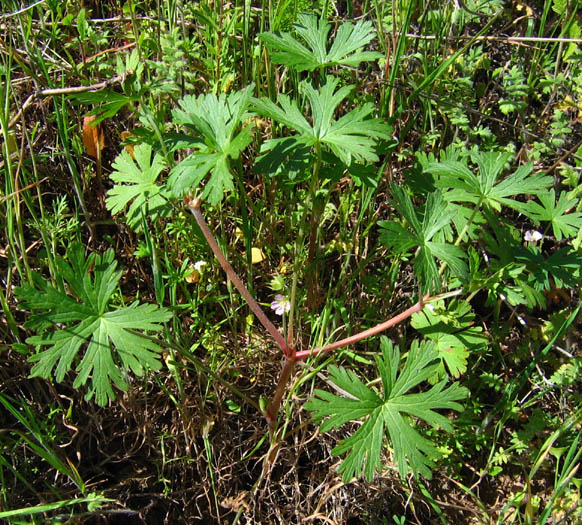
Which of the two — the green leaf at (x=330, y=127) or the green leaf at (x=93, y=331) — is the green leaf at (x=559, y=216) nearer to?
the green leaf at (x=330, y=127)

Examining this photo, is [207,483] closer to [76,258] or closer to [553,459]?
[76,258]

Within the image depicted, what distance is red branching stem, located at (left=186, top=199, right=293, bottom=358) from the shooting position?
170 cm

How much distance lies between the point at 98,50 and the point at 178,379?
1496 mm

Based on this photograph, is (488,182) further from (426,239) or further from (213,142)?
(213,142)

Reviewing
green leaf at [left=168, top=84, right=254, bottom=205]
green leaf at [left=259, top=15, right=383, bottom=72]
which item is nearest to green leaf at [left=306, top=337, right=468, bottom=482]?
green leaf at [left=168, top=84, right=254, bottom=205]

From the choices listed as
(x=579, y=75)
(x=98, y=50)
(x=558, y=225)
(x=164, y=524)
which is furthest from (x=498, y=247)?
(x=98, y=50)

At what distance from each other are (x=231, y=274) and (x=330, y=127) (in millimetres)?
571

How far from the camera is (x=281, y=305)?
2.25m

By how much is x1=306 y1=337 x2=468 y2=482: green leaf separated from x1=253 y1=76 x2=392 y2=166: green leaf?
2.02 feet

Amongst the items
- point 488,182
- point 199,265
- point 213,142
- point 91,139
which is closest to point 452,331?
point 488,182

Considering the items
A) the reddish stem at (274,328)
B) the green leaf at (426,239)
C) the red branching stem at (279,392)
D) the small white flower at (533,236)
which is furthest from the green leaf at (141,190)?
the small white flower at (533,236)

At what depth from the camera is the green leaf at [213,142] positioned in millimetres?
1719

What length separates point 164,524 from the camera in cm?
232

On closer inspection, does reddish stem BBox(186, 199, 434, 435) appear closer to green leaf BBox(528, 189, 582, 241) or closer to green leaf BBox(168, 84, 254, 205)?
green leaf BBox(168, 84, 254, 205)
